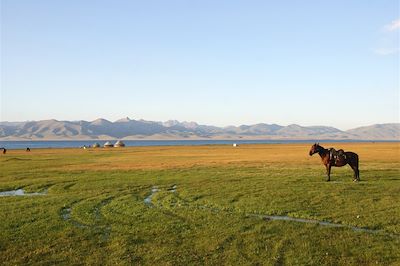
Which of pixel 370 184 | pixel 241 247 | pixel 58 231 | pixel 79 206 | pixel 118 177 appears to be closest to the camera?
pixel 241 247

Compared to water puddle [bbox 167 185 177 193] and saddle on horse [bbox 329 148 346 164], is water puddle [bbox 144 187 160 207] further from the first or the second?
saddle on horse [bbox 329 148 346 164]

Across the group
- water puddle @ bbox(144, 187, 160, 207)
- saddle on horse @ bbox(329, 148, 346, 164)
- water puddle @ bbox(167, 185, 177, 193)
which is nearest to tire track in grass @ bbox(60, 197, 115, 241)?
water puddle @ bbox(144, 187, 160, 207)

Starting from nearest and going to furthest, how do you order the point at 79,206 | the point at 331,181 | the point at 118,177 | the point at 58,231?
the point at 58,231 < the point at 79,206 < the point at 331,181 < the point at 118,177

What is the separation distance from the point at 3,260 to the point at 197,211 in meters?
10.4

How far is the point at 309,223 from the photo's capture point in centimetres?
1895

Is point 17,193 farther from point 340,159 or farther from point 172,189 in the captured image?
point 340,159

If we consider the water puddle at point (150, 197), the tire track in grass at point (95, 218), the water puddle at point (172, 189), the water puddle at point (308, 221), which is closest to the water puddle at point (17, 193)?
the tire track in grass at point (95, 218)

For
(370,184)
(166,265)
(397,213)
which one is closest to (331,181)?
(370,184)

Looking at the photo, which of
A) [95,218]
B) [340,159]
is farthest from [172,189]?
[340,159]

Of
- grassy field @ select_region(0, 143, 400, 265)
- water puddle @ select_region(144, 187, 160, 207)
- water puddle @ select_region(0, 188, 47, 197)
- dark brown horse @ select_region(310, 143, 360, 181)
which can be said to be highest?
dark brown horse @ select_region(310, 143, 360, 181)

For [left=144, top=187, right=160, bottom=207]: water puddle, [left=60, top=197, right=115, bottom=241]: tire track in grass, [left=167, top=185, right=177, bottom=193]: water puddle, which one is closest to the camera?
[left=60, top=197, right=115, bottom=241]: tire track in grass

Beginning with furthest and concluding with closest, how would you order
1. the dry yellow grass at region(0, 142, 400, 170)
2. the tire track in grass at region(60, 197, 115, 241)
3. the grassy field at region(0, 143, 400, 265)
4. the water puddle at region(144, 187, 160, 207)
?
the dry yellow grass at region(0, 142, 400, 170) < the water puddle at region(144, 187, 160, 207) < the tire track in grass at region(60, 197, 115, 241) < the grassy field at region(0, 143, 400, 265)

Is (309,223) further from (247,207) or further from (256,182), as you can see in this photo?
(256,182)

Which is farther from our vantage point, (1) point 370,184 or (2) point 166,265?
(1) point 370,184
